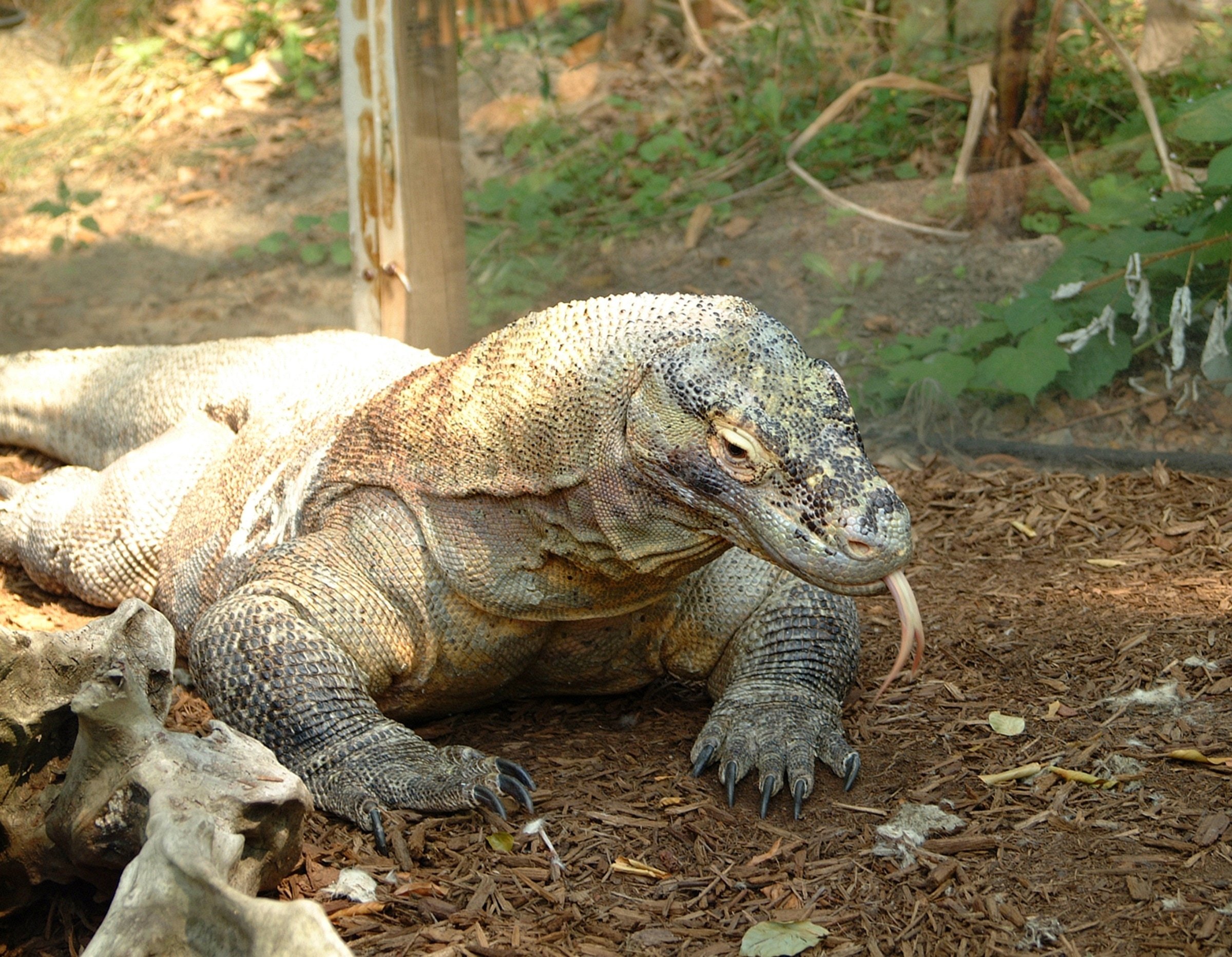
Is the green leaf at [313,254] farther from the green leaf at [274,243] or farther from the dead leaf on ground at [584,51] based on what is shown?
the dead leaf on ground at [584,51]

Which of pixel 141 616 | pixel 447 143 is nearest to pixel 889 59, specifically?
pixel 447 143

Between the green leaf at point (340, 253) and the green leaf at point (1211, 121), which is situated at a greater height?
the green leaf at point (1211, 121)

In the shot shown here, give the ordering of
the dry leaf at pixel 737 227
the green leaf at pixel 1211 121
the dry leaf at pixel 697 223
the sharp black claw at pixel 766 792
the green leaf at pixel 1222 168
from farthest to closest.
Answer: the dry leaf at pixel 697 223 → the dry leaf at pixel 737 227 → the green leaf at pixel 1211 121 → the green leaf at pixel 1222 168 → the sharp black claw at pixel 766 792

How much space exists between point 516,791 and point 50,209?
698cm

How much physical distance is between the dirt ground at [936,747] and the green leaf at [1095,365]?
8cm

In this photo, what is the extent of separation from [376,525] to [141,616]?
0.82 meters

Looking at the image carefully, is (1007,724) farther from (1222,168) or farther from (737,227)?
(737,227)

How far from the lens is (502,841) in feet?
9.75

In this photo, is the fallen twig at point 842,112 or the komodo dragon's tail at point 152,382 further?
the fallen twig at point 842,112

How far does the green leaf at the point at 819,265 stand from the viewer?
657 cm

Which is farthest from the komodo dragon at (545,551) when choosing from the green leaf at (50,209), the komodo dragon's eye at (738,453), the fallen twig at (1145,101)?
the green leaf at (50,209)

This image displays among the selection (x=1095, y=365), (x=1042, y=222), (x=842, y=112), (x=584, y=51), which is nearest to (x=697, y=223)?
(x=842, y=112)

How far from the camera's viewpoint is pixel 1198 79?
225 inches

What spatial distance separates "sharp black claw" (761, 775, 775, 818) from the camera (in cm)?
313
